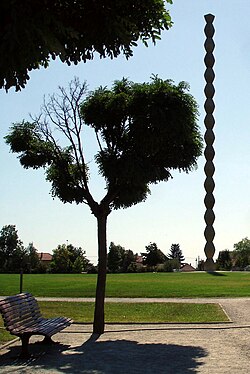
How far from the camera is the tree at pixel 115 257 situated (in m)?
84.4

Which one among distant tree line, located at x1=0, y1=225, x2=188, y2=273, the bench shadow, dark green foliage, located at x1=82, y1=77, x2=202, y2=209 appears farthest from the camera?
distant tree line, located at x1=0, y1=225, x2=188, y2=273

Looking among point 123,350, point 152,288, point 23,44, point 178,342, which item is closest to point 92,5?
point 23,44

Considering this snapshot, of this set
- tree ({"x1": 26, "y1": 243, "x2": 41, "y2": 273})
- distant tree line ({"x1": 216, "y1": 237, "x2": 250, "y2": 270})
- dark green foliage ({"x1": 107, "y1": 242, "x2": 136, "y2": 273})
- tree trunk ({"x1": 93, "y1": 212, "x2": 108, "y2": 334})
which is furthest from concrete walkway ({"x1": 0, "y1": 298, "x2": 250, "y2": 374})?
dark green foliage ({"x1": 107, "y1": 242, "x2": 136, "y2": 273})

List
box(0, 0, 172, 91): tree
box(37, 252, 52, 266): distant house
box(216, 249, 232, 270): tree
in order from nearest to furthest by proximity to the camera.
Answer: box(0, 0, 172, 91): tree, box(216, 249, 232, 270): tree, box(37, 252, 52, 266): distant house

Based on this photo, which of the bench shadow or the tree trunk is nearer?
the bench shadow

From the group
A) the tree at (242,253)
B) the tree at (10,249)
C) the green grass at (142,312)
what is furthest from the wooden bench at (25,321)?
the tree at (242,253)

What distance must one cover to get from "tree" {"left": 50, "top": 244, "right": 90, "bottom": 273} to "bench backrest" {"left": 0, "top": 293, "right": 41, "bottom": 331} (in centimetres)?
6108

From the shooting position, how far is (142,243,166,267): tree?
295 ft

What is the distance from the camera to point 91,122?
1445 centimetres

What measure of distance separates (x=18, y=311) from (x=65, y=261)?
67381 mm

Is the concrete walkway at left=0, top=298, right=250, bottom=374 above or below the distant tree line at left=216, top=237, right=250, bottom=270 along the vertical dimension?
below

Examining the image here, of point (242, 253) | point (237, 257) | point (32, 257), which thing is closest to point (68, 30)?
point (32, 257)

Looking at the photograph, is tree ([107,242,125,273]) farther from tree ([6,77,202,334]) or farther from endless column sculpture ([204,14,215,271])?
tree ([6,77,202,334])

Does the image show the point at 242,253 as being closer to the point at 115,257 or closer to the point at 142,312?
the point at 115,257
